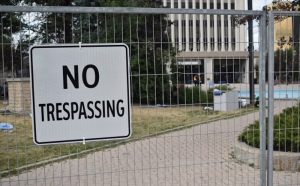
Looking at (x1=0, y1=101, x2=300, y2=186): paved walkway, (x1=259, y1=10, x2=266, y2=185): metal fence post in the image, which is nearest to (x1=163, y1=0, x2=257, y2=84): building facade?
(x1=259, y1=10, x2=266, y2=185): metal fence post

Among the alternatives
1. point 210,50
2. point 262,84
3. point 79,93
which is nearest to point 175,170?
point 262,84

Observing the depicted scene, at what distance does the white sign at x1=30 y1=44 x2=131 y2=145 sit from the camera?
3639 millimetres

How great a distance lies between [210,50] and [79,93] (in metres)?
1.66

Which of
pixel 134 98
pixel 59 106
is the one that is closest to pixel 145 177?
pixel 134 98

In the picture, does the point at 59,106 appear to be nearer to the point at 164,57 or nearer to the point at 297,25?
the point at 164,57

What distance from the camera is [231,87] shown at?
4.43 m

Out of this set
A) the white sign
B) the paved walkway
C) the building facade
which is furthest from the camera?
the paved walkway

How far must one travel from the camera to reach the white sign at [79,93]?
364 centimetres

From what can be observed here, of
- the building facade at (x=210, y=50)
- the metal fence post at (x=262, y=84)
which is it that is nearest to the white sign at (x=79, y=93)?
the building facade at (x=210, y=50)

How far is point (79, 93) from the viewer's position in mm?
3701

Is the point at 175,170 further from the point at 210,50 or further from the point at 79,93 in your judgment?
the point at 79,93

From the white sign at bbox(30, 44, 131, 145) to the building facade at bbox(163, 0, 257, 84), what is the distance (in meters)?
0.83

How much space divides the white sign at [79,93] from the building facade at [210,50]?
0.83 meters

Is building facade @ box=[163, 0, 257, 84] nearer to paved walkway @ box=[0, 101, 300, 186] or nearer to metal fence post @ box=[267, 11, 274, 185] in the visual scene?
metal fence post @ box=[267, 11, 274, 185]
